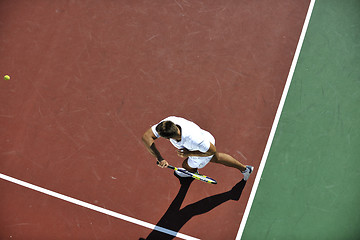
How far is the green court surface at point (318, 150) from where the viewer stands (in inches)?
188

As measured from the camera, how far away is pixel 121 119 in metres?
5.16

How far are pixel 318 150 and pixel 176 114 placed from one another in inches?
108

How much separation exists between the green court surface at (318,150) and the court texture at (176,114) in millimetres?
20

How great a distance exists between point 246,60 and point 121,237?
4112 mm

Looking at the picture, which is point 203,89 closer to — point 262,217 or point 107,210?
point 262,217

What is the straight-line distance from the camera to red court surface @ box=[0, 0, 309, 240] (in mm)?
4910

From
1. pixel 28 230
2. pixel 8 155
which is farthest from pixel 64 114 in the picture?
pixel 28 230

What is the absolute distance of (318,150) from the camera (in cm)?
493

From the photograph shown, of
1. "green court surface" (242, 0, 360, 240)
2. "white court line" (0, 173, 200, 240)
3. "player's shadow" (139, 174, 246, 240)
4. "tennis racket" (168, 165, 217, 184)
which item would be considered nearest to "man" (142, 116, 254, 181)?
"tennis racket" (168, 165, 217, 184)

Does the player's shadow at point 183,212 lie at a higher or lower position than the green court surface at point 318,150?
lower

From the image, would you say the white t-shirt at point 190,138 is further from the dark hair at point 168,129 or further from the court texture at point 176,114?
the court texture at point 176,114

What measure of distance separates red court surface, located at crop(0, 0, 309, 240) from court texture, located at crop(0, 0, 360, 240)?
0.02m

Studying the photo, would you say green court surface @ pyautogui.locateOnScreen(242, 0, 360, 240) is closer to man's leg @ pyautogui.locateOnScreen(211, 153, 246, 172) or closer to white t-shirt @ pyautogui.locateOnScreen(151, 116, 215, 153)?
man's leg @ pyautogui.locateOnScreen(211, 153, 246, 172)

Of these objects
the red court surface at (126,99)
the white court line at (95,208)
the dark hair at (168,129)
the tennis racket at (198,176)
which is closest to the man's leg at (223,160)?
the tennis racket at (198,176)
